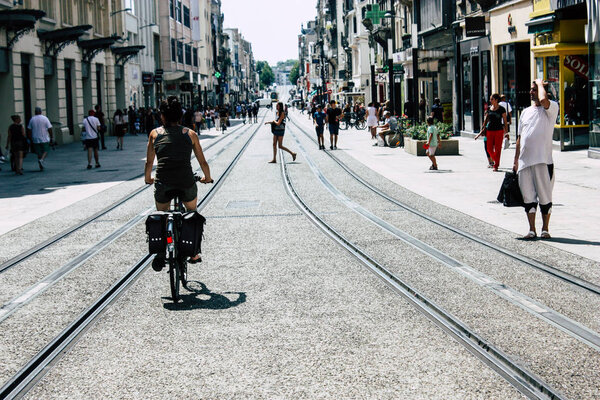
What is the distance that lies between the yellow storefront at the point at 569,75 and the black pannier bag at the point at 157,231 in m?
18.9

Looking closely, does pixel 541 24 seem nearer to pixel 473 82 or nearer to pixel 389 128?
pixel 389 128

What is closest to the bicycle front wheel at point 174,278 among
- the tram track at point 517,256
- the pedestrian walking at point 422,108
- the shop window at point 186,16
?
the tram track at point 517,256

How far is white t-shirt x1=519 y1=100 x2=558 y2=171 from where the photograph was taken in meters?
10.2

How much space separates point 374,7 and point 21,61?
30.1 m

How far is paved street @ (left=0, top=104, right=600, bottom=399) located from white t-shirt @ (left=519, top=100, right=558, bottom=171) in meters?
1.01

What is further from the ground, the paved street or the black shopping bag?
the black shopping bag

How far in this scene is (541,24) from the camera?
2544cm

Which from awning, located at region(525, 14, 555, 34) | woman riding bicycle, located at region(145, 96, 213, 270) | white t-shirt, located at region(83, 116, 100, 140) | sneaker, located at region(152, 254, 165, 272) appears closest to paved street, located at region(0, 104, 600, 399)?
sneaker, located at region(152, 254, 165, 272)

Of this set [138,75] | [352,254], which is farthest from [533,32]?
[138,75]

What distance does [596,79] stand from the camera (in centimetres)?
2162

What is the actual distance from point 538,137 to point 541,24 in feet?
53.7

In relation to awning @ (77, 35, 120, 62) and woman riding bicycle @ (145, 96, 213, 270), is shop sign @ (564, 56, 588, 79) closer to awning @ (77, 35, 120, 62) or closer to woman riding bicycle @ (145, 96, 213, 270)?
woman riding bicycle @ (145, 96, 213, 270)

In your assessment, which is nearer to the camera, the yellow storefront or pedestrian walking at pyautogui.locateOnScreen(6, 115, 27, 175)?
pedestrian walking at pyautogui.locateOnScreen(6, 115, 27, 175)

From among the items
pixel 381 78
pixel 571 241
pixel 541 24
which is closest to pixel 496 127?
pixel 541 24
